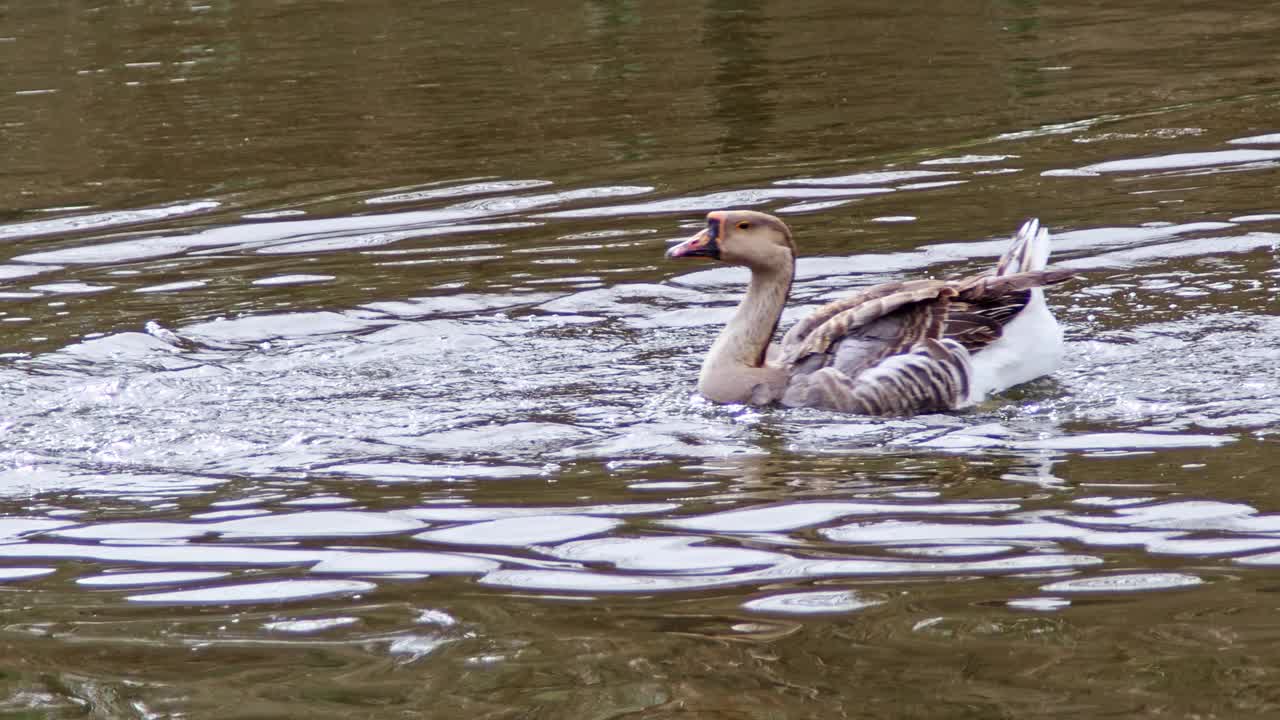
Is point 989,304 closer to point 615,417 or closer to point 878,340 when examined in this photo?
point 878,340

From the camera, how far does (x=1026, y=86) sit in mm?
18938

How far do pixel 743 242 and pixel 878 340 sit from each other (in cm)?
94

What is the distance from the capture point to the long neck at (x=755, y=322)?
9805mm

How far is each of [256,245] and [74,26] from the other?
620 inches

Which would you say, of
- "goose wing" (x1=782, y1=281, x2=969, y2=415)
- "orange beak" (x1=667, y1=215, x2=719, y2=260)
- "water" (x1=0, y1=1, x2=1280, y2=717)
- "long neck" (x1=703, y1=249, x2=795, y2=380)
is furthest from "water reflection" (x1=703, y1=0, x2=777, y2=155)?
"goose wing" (x1=782, y1=281, x2=969, y2=415)

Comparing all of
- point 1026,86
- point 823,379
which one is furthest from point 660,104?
point 823,379

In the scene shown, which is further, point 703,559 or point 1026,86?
point 1026,86

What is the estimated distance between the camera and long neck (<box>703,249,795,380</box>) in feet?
32.2

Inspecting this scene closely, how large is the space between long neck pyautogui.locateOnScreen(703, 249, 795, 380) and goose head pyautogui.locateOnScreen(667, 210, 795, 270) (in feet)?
0.11

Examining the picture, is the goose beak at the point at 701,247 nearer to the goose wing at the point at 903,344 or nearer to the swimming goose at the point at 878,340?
the swimming goose at the point at 878,340

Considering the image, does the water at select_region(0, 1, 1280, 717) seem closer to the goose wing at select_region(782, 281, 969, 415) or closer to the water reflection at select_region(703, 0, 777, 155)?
the water reflection at select_region(703, 0, 777, 155)

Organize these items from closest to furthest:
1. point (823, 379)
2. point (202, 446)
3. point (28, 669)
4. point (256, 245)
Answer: point (28, 669)
point (202, 446)
point (823, 379)
point (256, 245)

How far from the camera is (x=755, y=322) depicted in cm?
998

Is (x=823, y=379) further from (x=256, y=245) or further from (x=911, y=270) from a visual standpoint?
(x=256, y=245)
